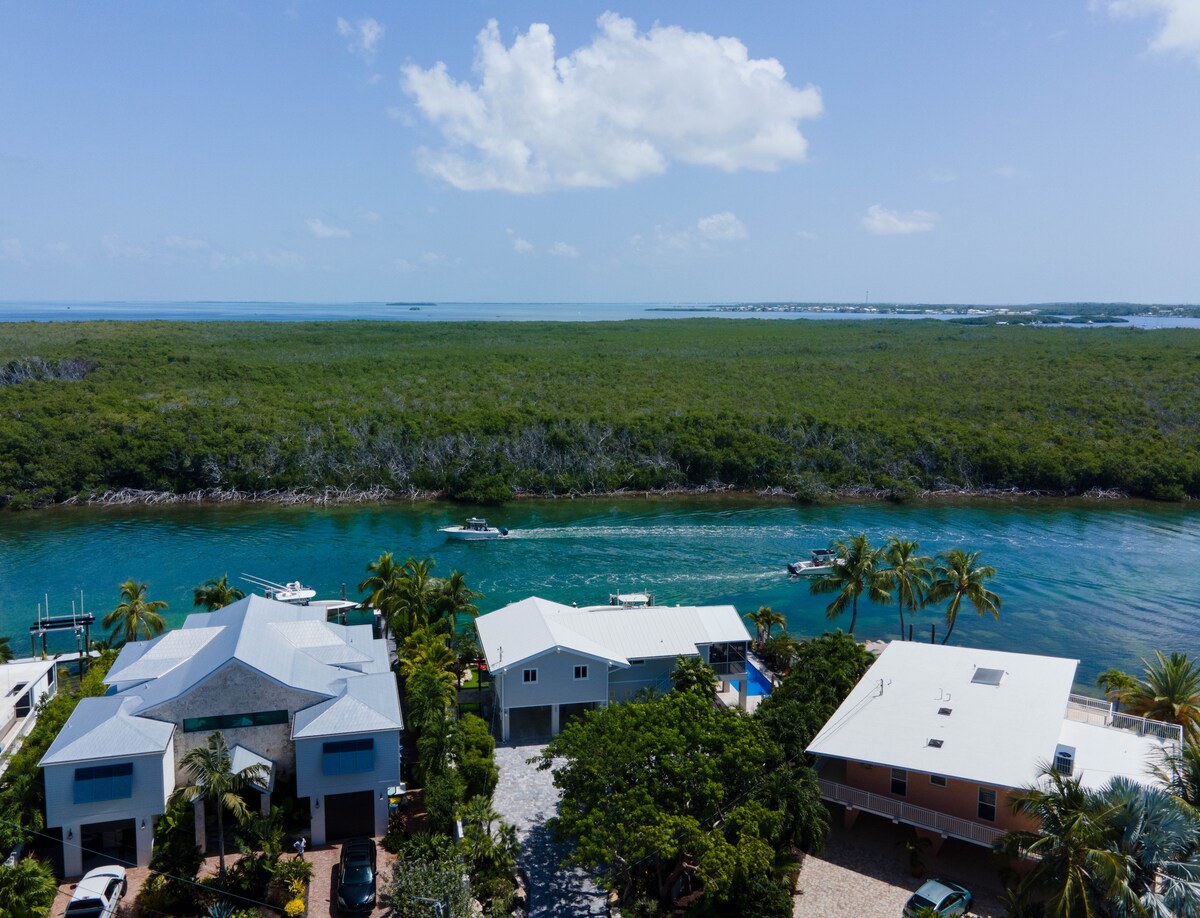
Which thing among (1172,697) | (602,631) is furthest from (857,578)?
(1172,697)

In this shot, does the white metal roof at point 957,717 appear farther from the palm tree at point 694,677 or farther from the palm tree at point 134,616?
the palm tree at point 134,616

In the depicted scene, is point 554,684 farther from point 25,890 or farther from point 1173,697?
point 1173,697

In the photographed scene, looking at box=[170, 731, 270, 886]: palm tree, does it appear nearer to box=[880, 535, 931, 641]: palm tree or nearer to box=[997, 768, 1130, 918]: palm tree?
box=[997, 768, 1130, 918]: palm tree

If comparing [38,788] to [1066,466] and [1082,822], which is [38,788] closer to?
[1082,822]

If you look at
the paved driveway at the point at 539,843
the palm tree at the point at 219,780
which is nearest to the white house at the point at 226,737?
the palm tree at the point at 219,780

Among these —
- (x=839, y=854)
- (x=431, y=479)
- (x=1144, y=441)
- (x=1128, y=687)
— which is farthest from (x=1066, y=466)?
(x=839, y=854)
